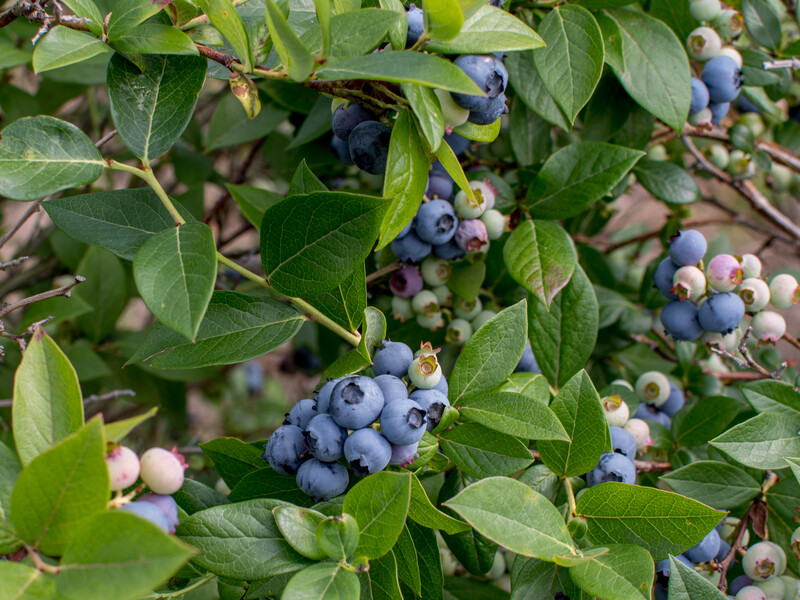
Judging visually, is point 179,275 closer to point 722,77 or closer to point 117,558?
point 117,558

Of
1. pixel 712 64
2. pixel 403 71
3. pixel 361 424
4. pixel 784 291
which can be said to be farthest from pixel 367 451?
pixel 712 64

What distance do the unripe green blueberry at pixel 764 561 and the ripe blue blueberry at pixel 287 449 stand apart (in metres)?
0.95

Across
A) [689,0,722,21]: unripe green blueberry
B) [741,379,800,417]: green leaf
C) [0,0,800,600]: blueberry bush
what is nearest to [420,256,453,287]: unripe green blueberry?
[0,0,800,600]: blueberry bush

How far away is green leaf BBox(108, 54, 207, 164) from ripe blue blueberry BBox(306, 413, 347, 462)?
1.90 feet

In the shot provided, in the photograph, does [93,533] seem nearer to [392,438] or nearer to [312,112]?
[392,438]

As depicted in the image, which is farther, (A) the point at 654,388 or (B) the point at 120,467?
(A) the point at 654,388

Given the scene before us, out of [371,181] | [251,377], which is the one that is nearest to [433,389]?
[371,181]

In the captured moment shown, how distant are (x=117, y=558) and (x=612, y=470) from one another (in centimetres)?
91

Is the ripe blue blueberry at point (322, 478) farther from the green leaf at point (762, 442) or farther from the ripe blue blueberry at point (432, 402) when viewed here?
the green leaf at point (762, 442)

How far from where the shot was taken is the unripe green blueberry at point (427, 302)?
1.67 m

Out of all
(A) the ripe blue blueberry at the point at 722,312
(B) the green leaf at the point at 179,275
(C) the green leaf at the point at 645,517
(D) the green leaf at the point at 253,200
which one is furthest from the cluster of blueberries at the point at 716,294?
(B) the green leaf at the point at 179,275

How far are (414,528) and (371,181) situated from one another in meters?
1.05

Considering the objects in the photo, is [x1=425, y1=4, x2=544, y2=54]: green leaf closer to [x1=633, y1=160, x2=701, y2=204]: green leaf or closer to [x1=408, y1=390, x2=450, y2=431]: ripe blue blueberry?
[x1=408, y1=390, x2=450, y2=431]: ripe blue blueberry

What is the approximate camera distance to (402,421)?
1.01 metres
